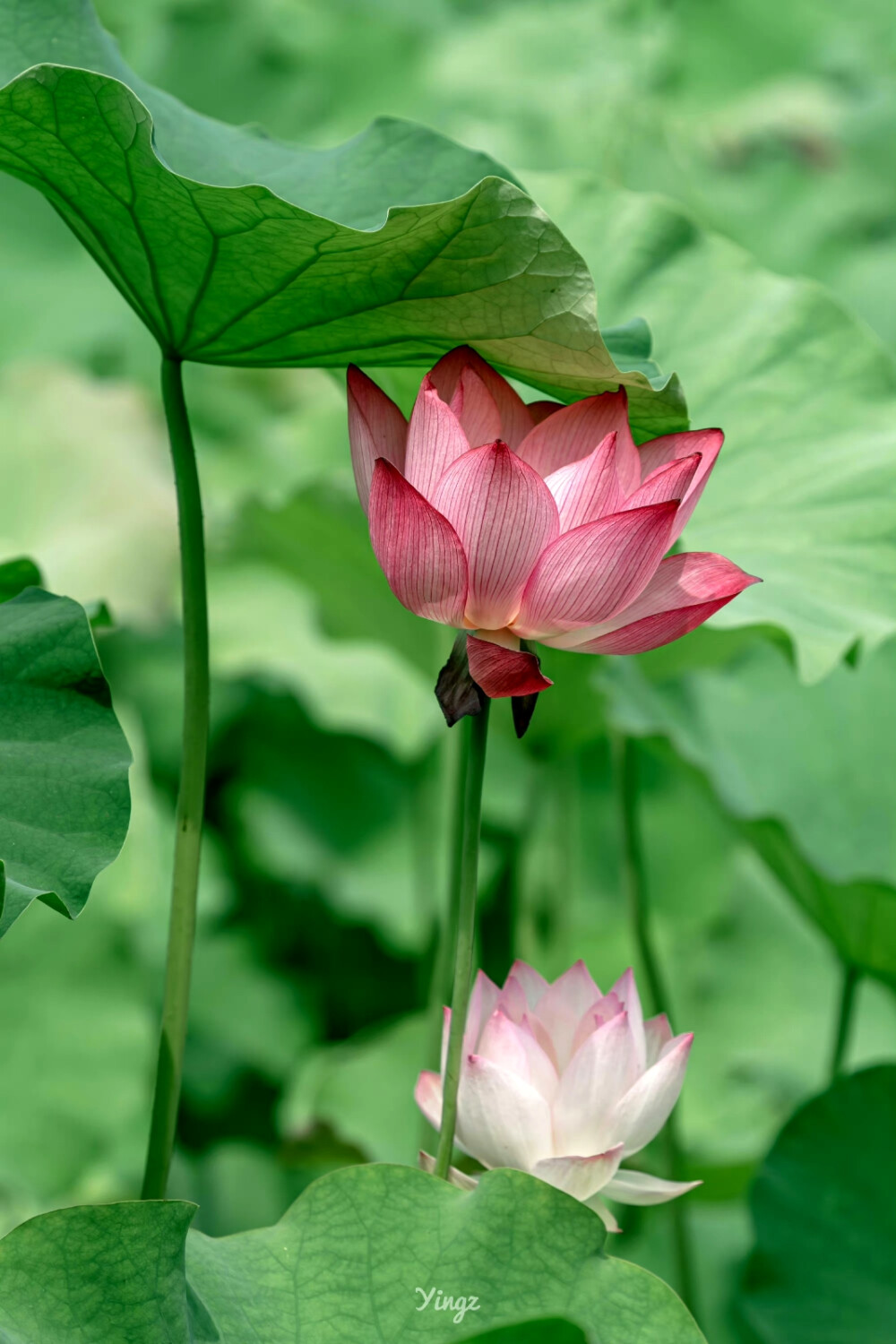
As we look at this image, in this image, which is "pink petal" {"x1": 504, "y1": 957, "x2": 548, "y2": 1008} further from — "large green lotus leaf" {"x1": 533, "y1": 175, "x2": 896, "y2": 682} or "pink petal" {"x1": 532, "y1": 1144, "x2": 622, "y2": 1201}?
"large green lotus leaf" {"x1": 533, "y1": 175, "x2": 896, "y2": 682}

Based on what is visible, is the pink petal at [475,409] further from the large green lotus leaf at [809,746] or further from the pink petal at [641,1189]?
the large green lotus leaf at [809,746]

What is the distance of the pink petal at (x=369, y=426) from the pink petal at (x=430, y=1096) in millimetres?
230

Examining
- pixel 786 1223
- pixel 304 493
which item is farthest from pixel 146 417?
pixel 786 1223

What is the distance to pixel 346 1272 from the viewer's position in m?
0.50

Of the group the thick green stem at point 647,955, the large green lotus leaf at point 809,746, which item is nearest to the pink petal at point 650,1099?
the thick green stem at point 647,955

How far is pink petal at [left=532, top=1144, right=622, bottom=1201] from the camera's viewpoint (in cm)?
48

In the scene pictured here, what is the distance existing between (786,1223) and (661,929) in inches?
30.5

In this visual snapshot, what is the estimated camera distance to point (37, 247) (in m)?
2.13

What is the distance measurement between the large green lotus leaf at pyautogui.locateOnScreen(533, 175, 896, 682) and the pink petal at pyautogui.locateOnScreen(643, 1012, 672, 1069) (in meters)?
0.25

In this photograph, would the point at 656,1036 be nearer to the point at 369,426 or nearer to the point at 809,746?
the point at 369,426

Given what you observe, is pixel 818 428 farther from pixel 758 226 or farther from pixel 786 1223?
pixel 758 226

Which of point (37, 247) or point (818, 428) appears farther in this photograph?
point (37, 247)

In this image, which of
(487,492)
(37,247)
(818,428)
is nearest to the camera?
(487,492)

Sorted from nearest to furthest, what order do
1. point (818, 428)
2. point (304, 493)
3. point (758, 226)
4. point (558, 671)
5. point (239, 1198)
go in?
point (818, 428), point (558, 671), point (304, 493), point (239, 1198), point (758, 226)
